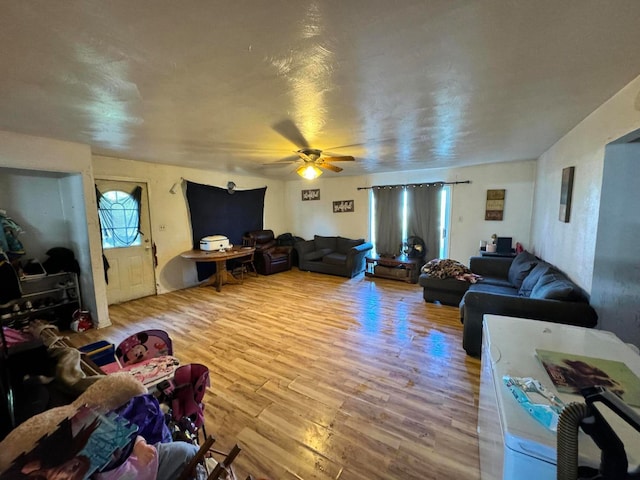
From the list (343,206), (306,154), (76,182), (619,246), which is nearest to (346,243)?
(343,206)

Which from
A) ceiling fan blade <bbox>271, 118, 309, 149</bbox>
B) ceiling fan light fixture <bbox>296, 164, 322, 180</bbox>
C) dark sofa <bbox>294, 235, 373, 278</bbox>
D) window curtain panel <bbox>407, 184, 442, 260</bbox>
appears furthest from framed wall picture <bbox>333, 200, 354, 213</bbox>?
ceiling fan blade <bbox>271, 118, 309, 149</bbox>

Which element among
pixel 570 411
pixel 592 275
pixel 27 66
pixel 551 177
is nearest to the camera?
pixel 570 411

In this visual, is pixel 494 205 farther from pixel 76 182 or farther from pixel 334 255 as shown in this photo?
pixel 76 182

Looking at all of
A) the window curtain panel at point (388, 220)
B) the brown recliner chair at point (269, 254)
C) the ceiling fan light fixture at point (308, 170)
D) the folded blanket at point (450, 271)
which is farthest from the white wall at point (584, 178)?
the brown recliner chair at point (269, 254)

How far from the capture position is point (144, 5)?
1024 millimetres

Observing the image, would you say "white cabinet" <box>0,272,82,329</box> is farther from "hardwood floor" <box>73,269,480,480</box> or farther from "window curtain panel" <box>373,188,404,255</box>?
"window curtain panel" <box>373,188,404,255</box>

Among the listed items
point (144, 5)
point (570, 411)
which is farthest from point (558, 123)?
point (144, 5)

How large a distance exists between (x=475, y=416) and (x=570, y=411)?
161 centimetres

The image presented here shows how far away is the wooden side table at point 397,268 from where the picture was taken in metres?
5.15

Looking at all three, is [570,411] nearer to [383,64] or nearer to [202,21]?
[383,64]

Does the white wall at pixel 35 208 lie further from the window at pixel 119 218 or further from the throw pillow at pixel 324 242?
the throw pillow at pixel 324 242

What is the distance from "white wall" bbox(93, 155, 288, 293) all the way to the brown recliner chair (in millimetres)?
1372

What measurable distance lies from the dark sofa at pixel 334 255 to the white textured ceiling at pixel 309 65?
3.29 m

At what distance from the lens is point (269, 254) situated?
5918mm
